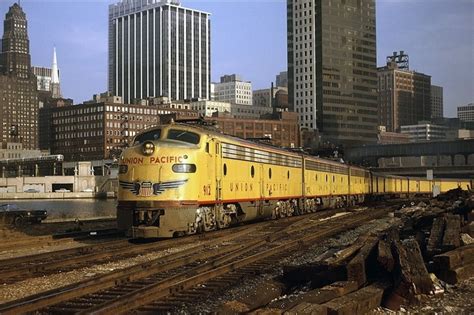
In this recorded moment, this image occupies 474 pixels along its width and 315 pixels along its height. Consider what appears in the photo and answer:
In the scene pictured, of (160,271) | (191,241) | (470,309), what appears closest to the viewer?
(470,309)

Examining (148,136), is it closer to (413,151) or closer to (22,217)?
(22,217)

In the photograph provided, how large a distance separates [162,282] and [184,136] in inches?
381

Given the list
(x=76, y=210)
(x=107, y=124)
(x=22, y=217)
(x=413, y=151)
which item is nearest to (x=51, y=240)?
(x=22, y=217)

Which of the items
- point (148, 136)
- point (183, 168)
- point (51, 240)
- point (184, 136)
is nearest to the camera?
point (183, 168)

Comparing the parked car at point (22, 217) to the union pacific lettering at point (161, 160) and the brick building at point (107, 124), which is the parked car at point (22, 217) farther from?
the brick building at point (107, 124)

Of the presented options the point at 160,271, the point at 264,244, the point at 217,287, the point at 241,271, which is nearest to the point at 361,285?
the point at 217,287

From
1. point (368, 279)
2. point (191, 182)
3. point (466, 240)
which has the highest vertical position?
point (191, 182)

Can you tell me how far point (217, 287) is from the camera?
1059cm

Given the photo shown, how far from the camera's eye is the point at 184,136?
63.9 feet

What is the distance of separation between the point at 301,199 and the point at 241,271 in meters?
20.7

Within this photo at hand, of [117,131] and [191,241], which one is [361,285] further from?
[117,131]

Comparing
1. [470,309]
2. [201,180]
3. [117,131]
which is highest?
[117,131]

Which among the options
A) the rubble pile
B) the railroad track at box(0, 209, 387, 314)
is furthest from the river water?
the rubble pile

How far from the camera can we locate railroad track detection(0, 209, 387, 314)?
888 cm
